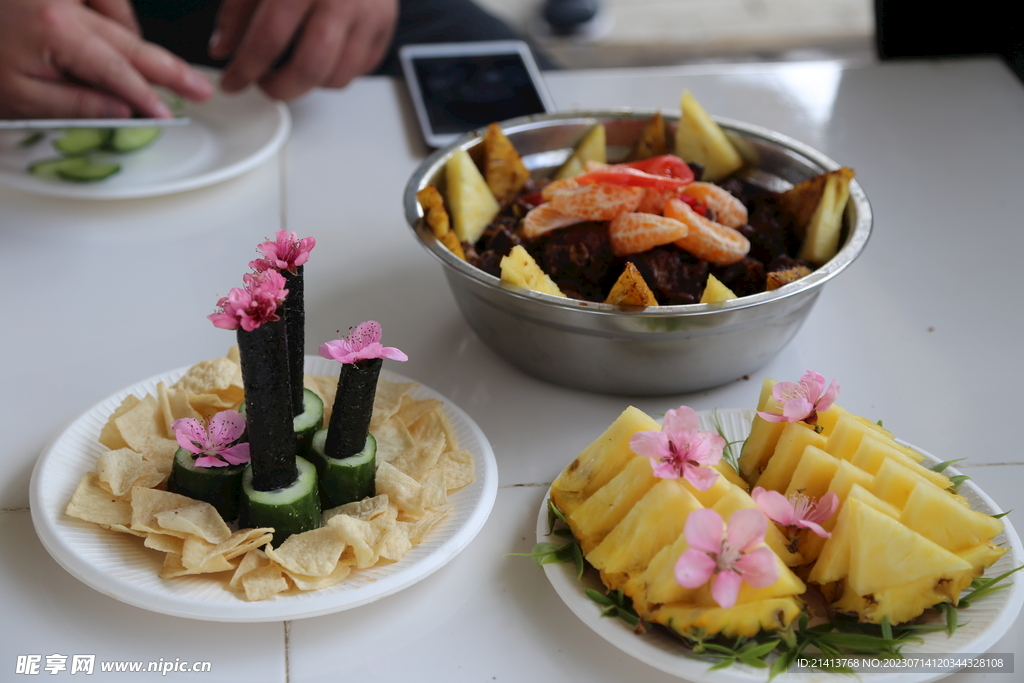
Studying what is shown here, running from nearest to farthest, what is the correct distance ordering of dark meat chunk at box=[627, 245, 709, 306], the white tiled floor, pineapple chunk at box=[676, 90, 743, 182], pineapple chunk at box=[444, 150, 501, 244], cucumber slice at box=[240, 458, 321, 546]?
cucumber slice at box=[240, 458, 321, 546], dark meat chunk at box=[627, 245, 709, 306], pineapple chunk at box=[444, 150, 501, 244], pineapple chunk at box=[676, 90, 743, 182], the white tiled floor

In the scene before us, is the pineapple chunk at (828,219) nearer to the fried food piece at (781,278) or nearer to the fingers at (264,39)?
the fried food piece at (781,278)

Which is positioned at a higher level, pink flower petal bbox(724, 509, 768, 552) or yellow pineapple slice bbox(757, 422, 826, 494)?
pink flower petal bbox(724, 509, 768, 552)

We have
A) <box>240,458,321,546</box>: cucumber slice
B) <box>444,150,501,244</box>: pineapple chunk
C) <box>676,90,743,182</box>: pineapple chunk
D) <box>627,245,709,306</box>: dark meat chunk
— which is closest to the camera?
<box>240,458,321,546</box>: cucumber slice

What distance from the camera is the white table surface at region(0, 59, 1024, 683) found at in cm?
74

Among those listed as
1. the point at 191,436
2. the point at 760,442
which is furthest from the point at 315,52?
the point at 760,442

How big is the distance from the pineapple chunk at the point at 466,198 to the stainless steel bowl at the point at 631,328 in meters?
0.03

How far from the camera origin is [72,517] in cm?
75

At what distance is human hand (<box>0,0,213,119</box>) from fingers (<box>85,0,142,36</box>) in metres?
0.14

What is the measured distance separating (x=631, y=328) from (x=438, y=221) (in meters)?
0.25

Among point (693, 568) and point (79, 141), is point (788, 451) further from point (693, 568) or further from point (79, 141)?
point (79, 141)

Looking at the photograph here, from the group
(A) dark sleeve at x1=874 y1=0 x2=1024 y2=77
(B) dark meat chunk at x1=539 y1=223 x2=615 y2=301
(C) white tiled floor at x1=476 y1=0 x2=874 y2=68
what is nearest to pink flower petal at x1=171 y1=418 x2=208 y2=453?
(B) dark meat chunk at x1=539 y1=223 x2=615 y2=301

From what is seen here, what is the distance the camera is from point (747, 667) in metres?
0.66

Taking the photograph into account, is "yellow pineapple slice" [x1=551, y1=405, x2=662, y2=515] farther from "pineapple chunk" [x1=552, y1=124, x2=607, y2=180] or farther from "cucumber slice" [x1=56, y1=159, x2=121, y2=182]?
"cucumber slice" [x1=56, y1=159, x2=121, y2=182]

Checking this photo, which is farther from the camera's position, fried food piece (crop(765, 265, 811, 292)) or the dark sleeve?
the dark sleeve
